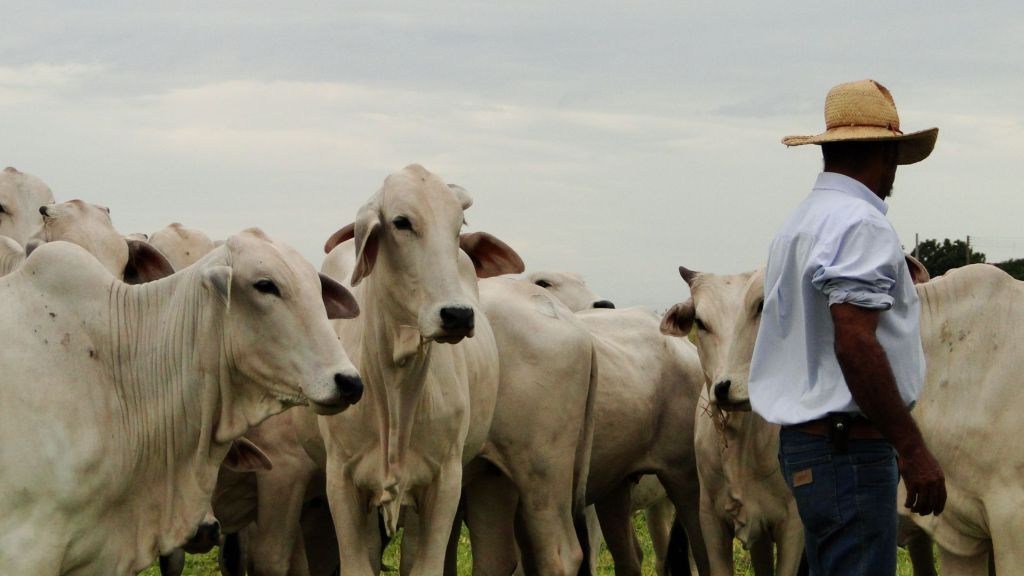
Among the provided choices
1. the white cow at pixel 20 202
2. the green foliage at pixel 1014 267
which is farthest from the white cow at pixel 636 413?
the green foliage at pixel 1014 267

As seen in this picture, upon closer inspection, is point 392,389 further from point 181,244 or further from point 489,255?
point 181,244

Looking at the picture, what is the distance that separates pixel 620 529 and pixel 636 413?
96 cm

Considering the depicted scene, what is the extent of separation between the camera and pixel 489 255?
27.7 feet

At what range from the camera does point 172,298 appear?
6.32m

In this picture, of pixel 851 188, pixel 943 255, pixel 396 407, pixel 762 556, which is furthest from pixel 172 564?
pixel 943 255

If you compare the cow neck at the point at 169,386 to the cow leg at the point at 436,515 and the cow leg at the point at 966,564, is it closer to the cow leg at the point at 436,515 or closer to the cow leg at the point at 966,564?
the cow leg at the point at 436,515

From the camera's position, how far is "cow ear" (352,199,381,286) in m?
7.42

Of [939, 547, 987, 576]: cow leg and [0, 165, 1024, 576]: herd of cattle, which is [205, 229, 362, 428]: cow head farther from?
[939, 547, 987, 576]: cow leg

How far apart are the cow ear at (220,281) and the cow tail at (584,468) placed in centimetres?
344

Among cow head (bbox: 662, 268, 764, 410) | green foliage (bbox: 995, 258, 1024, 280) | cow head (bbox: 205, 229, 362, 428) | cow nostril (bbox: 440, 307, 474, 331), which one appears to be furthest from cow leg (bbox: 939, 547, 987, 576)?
green foliage (bbox: 995, 258, 1024, 280)

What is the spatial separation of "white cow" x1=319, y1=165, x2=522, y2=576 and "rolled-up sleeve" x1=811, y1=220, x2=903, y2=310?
255cm

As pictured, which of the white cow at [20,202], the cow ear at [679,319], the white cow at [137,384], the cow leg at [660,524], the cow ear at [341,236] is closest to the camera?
the white cow at [137,384]

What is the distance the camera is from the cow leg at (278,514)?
8.55 metres

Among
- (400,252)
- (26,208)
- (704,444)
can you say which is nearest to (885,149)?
(400,252)
